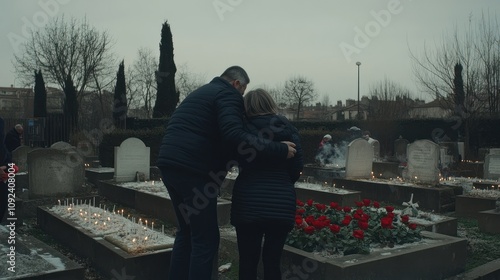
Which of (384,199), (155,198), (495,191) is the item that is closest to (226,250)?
(155,198)

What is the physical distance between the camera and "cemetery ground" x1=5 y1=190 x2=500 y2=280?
543 cm

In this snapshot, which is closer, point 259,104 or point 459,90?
point 259,104

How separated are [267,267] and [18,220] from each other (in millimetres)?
6008

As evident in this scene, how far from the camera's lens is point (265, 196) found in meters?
3.41

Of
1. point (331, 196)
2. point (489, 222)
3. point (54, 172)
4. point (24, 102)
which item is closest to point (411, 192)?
point (331, 196)

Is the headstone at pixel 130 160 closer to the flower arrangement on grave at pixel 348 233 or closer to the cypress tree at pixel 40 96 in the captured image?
the flower arrangement on grave at pixel 348 233

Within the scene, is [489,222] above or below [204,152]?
below

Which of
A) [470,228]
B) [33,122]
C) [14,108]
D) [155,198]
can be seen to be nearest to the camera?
[470,228]

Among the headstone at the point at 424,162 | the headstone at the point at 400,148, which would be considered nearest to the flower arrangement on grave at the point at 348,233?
the headstone at the point at 424,162

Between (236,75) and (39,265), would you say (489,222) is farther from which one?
(39,265)

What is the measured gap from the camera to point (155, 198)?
9039 millimetres

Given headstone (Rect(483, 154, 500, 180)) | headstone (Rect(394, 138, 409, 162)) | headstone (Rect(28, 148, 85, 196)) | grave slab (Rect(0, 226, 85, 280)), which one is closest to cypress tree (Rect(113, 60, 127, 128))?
headstone (Rect(394, 138, 409, 162))

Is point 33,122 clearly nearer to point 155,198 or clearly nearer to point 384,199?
point 155,198

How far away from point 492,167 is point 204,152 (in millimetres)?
12954
